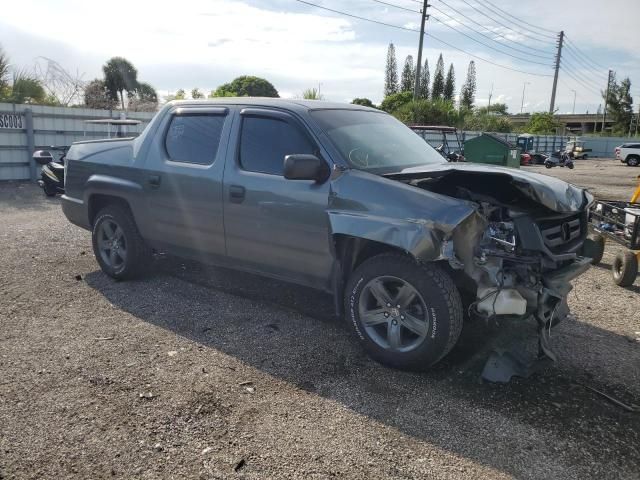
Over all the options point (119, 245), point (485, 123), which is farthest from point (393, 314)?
point (485, 123)

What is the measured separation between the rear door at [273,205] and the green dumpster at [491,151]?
13253 mm

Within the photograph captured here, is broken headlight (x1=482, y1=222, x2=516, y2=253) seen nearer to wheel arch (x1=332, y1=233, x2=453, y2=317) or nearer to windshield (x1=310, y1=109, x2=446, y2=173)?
wheel arch (x1=332, y1=233, x2=453, y2=317)

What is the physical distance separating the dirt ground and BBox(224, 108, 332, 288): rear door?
0.60 m

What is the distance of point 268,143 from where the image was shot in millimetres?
4383

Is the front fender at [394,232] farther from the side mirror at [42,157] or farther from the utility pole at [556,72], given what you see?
the utility pole at [556,72]

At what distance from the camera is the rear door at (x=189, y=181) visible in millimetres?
4625

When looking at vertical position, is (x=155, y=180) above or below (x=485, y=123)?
below

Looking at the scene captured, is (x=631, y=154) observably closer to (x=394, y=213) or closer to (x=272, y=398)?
(x=394, y=213)

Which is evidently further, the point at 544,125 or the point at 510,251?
the point at 544,125

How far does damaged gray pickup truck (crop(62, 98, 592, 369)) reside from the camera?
349 centimetres

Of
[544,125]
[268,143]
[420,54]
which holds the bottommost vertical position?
[268,143]

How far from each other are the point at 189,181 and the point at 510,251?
2.79m

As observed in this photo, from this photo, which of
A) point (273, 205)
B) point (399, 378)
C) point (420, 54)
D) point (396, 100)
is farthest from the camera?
point (396, 100)

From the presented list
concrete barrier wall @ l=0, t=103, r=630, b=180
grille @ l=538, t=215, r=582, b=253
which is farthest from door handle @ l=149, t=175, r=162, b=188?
concrete barrier wall @ l=0, t=103, r=630, b=180
